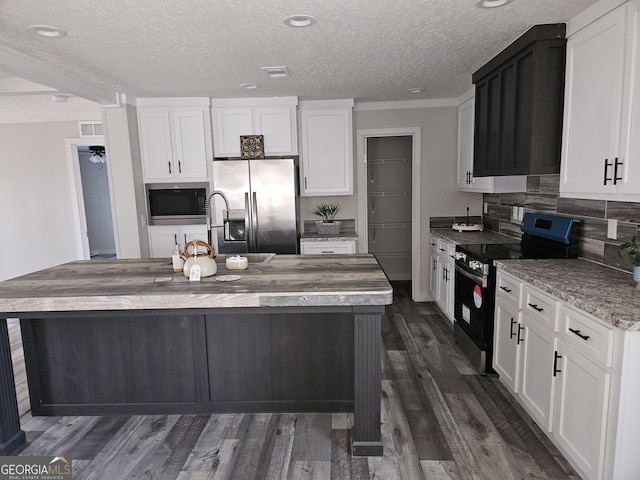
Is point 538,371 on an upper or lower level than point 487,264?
lower

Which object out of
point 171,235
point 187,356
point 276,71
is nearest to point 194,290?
point 187,356

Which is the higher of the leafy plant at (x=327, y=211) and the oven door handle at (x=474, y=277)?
the leafy plant at (x=327, y=211)

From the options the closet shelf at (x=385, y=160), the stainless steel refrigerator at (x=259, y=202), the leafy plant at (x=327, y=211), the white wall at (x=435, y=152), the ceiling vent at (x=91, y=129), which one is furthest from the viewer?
the closet shelf at (x=385, y=160)

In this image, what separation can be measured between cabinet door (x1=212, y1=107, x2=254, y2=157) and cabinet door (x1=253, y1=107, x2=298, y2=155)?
0.30 feet

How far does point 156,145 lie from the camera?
175 inches

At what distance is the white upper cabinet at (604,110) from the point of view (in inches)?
78.7

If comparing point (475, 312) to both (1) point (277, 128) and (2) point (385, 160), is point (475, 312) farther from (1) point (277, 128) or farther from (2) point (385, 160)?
(2) point (385, 160)

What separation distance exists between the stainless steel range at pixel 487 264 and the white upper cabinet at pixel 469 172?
0.43m

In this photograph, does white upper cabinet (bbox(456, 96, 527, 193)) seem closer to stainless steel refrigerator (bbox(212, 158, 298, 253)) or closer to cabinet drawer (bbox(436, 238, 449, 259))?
cabinet drawer (bbox(436, 238, 449, 259))

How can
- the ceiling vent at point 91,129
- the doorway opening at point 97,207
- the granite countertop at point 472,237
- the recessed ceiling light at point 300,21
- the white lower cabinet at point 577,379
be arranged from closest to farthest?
the white lower cabinet at point 577,379
the recessed ceiling light at point 300,21
the granite countertop at point 472,237
the ceiling vent at point 91,129
the doorway opening at point 97,207

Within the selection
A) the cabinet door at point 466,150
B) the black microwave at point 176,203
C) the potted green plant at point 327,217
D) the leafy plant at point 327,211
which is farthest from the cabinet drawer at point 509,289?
the black microwave at point 176,203

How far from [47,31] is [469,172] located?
3913mm

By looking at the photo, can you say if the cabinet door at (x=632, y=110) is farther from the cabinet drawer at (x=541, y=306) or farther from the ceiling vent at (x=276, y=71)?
the ceiling vent at (x=276, y=71)

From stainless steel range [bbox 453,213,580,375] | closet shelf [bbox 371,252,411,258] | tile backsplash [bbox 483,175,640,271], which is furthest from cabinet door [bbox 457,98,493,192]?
closet shelf [bbox 371,252,411,258]
